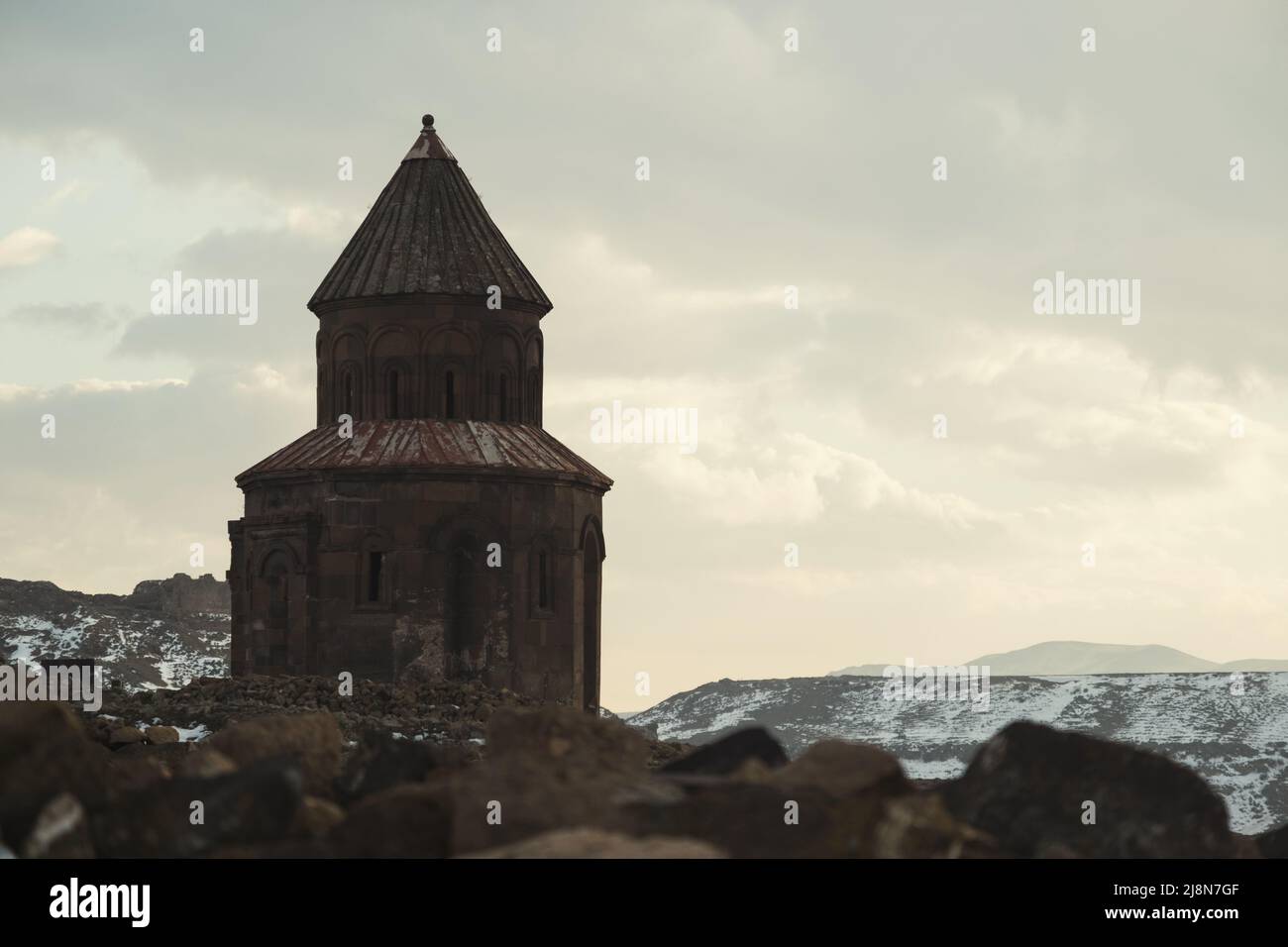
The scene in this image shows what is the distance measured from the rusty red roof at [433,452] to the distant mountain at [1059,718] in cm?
1838

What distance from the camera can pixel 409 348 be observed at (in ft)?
105

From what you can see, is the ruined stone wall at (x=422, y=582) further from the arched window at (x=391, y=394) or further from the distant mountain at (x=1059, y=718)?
the distant mountain at (x=1059, y=718)

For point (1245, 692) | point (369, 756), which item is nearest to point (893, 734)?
point (1245, 692)

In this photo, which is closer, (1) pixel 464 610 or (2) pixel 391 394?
(1) pixel 464 610

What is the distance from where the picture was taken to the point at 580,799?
8.09 metres

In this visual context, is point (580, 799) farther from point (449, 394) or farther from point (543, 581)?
point (449, 394)

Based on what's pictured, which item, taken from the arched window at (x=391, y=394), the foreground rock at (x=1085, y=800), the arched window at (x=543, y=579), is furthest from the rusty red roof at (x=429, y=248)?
the foreground rock at (x=1085, y=800)

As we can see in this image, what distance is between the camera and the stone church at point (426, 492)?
Result: 30156mm

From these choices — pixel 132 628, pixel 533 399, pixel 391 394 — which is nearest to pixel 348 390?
pixel 391 394

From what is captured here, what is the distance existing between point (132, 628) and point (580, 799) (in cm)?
5882

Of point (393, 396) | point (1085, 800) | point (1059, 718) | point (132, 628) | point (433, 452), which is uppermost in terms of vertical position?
point (393, 396)

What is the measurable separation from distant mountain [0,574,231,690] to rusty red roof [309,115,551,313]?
85.5 feet
